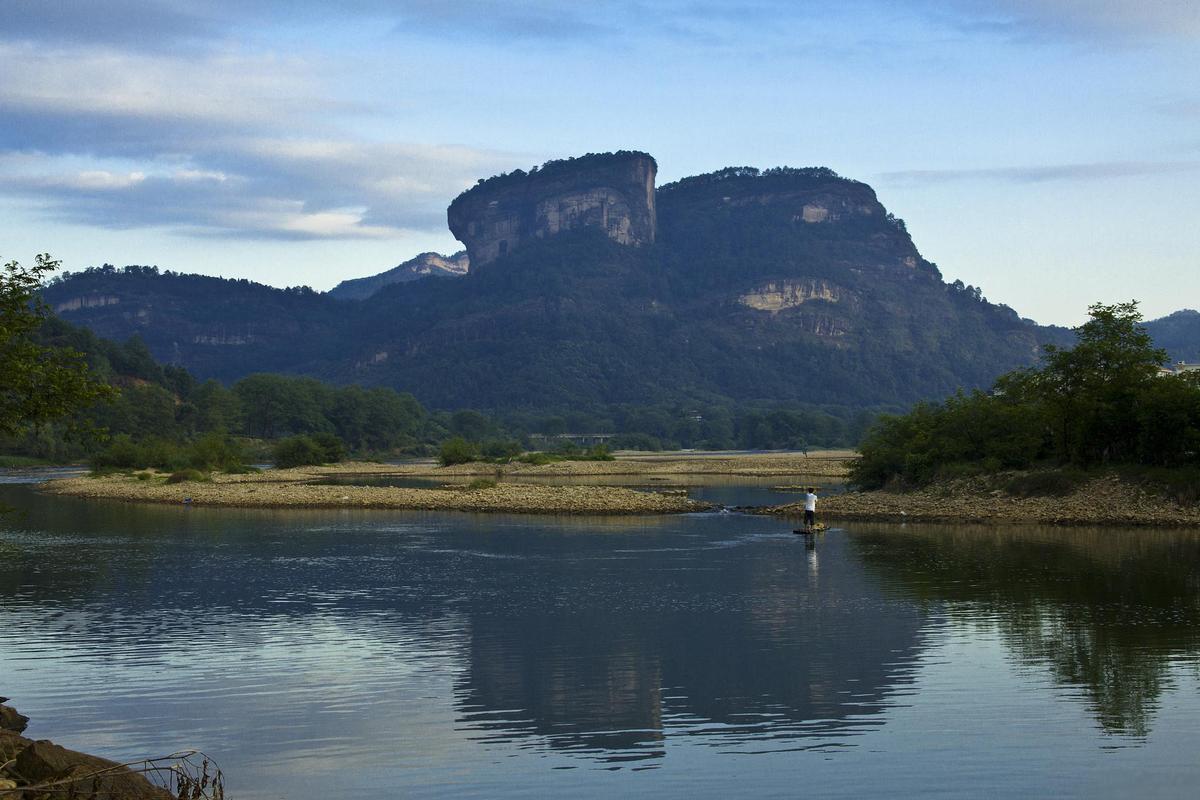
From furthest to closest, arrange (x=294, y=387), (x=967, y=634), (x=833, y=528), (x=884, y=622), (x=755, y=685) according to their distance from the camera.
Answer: (x=294, y=387) → (x=833, y=528) → (x=884, y=622) → (x=967, y=634) → (x=755, y=685)

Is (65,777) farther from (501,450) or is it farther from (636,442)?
(636,442)

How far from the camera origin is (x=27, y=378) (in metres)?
18.3

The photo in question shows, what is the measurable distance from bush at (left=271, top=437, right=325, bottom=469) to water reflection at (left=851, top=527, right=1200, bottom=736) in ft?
217

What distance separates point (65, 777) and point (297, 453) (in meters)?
92.7

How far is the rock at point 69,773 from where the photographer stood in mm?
10789

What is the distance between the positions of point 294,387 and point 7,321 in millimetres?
134814

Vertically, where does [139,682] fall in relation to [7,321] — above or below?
below

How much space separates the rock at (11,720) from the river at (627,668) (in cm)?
30

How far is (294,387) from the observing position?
493 feet

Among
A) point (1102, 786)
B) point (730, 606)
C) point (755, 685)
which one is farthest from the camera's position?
point (730, 606)

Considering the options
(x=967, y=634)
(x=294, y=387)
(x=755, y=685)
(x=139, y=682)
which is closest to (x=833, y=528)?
(x=967, y=634)

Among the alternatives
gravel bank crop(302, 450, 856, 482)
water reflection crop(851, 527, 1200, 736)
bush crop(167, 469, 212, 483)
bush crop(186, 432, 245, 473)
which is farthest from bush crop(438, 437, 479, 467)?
water reflection crop(851, 527, 1200, 736)

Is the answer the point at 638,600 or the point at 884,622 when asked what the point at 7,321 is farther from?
the point at 884,622

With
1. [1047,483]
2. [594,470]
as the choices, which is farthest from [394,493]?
[594,470]
